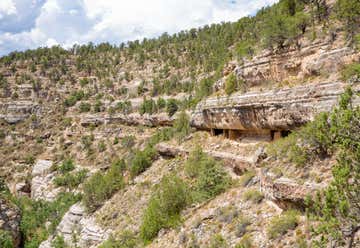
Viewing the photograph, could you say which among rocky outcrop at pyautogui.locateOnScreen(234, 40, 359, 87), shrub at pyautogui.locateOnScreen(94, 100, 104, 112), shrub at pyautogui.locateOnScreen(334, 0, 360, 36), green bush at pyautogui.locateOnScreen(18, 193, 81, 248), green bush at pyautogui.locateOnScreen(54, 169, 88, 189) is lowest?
green bush at pyautogui.locateOnScreen(18, 193, 81, 248)

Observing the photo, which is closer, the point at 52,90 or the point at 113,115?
the point at 113,115

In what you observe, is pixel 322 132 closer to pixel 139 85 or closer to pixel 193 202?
Result: pixel 193 202

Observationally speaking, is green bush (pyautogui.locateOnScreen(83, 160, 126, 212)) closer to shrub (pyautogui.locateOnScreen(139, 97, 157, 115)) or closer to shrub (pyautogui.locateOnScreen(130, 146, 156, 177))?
shrub (pyautogui.locateOnScreen(130, 146, 156, 177))

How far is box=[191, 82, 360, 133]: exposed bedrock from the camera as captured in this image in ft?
73.4

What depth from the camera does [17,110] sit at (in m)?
88.2

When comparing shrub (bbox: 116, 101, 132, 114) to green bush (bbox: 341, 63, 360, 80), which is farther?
shrub (bbox: 116, 101, 132, 114)

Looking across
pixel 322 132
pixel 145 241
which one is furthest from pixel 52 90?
pixel 322 132

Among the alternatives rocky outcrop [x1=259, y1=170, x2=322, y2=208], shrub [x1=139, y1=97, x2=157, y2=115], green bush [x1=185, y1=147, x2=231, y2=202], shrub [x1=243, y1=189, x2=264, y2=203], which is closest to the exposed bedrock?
green bush [x1=185, y1=147, x2=231, y2=202]

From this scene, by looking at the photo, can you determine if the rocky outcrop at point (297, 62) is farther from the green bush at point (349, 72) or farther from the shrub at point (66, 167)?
the shrub at point (66, 167)

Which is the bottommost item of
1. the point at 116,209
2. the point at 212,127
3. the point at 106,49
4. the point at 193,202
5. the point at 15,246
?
the point at 15,246

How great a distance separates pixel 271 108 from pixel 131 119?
49.5 meters

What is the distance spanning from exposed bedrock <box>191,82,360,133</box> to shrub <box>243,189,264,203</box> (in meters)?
6.77

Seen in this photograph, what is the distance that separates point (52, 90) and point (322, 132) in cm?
9319

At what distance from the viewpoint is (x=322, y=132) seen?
1320cm
